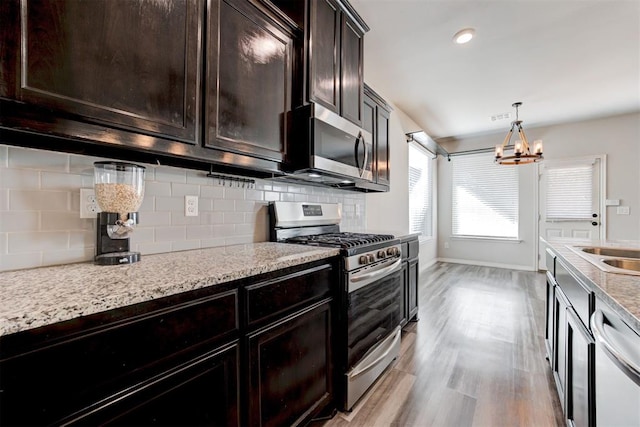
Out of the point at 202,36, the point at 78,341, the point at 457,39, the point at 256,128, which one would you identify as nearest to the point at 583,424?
the point at 78,341

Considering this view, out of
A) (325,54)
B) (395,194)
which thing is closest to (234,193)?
(325,54)

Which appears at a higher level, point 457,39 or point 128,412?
point 457,39

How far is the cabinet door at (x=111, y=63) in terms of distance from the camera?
31.6 inches

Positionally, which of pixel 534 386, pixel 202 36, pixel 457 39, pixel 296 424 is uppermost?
pixel 457 39

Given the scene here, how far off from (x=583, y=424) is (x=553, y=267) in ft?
3.53

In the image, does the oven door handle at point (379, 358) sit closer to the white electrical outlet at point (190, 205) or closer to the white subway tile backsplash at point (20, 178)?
the white electrical outlet at point (190, 205)

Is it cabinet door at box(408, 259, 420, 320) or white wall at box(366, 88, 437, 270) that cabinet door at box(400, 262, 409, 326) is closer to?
cabinet door at box(408, 259, 420, 320)

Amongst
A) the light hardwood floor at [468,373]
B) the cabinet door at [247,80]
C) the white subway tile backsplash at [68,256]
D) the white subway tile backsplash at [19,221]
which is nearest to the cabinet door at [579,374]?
the light hardwood floor at [468,373]

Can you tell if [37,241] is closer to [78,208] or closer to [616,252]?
[78,208]

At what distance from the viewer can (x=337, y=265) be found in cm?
156

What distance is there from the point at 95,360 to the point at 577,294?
1803 mm

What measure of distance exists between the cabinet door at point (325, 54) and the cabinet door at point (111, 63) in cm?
71

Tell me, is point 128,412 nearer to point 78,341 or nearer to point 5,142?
point 78,341

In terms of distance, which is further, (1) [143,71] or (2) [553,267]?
(2) [553,267]
